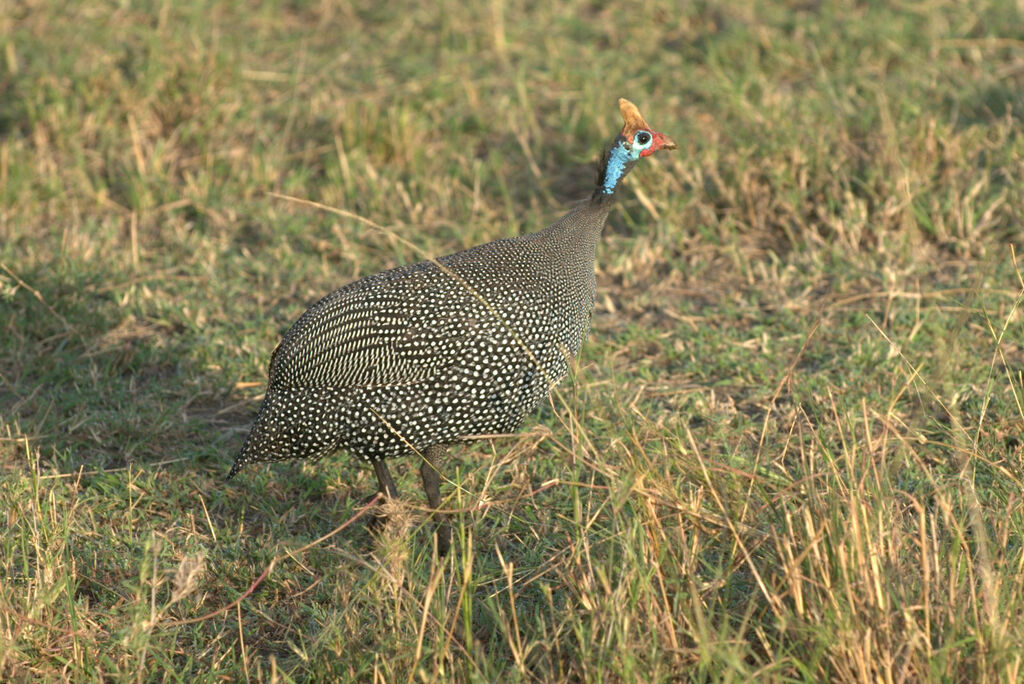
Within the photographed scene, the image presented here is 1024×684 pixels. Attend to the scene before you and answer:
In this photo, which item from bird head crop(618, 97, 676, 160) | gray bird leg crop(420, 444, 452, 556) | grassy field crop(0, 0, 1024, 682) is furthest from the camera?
bird head crop(618, 97, 676, 160)

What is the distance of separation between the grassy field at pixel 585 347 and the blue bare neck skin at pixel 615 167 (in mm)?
644

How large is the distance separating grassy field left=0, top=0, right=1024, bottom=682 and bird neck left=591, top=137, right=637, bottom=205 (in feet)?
2.02

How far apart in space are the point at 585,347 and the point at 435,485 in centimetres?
117

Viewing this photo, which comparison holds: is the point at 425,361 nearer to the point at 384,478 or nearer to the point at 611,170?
the point at 384,478

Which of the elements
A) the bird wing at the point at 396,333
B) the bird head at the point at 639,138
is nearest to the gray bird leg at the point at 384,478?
the bird wing at the point at 396,333

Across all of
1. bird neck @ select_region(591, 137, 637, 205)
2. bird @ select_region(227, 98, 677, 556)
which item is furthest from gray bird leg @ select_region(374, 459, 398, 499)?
bird neck @ select_region(591, 137, 637, 205)

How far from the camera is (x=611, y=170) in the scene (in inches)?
144

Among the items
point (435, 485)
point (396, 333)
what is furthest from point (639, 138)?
point (435, 485)

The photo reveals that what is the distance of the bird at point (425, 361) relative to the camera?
3314 mm

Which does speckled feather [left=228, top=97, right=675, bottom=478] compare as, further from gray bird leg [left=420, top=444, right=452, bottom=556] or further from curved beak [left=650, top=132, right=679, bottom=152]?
curved beak [left=650, top=132, right=679, bottom=152]

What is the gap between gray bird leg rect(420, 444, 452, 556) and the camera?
3508 mm

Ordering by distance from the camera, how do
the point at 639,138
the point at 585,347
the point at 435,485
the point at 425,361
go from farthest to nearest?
the point at 585,347
the point at 639,138
the point at 435,485
the point at 425,361

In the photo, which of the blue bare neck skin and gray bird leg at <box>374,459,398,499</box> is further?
the blue bare neck skin

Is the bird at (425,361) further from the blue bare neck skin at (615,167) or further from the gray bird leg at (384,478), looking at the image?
the blue bare neck skin at (615,167)
